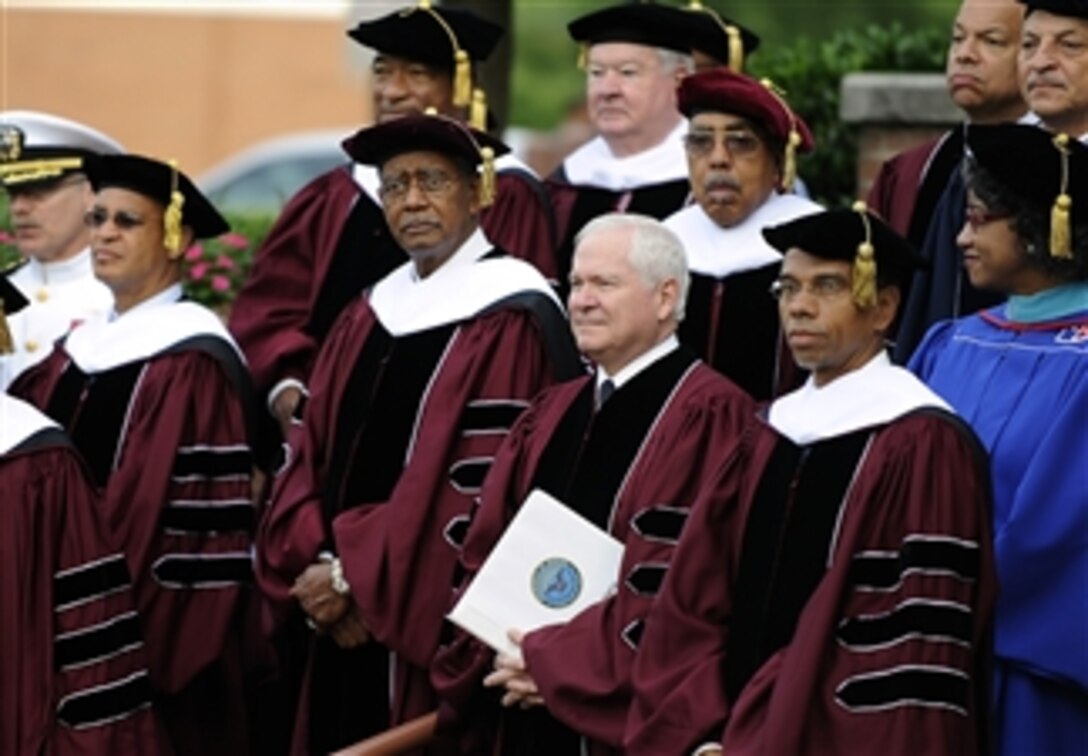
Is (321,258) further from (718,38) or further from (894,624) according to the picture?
(894,624)

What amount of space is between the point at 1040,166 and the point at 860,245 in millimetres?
559

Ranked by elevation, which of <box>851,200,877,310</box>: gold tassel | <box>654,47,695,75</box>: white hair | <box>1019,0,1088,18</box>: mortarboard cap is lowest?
<box>851,200,877,310</box>: gold tassel

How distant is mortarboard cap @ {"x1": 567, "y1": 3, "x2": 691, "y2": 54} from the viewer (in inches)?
368

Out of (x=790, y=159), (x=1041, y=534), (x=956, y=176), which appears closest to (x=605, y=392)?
(x=790, y=159)

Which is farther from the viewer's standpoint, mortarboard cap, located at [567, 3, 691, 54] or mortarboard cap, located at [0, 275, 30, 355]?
mortarboard cap, located at [567, 3, 691, 54]

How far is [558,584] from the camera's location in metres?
7.59

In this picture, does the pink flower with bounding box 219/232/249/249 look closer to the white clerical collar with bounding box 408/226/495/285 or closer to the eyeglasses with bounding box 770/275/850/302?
the white clerical collar with bounding box 408/226/495/285

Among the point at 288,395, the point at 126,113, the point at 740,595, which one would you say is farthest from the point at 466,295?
the point at 126,113

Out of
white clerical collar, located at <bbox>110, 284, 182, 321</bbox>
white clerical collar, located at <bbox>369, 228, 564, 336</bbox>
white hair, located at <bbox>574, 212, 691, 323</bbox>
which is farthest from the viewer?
white clerical collar, located at <bbox>110, 284, 182, 321</bbox>

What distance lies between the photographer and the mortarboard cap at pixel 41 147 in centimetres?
971

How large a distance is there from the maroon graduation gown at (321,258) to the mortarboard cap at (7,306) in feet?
3.91

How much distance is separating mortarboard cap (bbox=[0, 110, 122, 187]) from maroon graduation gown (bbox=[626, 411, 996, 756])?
372 cm

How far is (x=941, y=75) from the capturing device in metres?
11.1

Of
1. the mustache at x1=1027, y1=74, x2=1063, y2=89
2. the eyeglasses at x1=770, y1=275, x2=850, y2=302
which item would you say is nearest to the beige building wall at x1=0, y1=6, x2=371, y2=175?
the mustache at x1=1027, y1=74, x2=1063, y2=89
